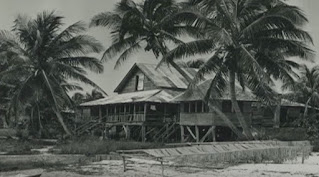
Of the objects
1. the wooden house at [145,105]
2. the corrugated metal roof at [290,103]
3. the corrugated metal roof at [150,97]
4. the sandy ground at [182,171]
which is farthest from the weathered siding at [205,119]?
the sandy ground at [182,171]

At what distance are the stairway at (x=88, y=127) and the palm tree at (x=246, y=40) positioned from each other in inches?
512

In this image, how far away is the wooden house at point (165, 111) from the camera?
29.9m

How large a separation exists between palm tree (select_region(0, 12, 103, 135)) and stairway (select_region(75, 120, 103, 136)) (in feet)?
23.3

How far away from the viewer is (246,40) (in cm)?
2288

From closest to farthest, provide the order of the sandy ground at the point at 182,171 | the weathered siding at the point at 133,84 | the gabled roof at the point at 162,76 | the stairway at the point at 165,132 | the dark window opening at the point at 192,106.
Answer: the sandy ground at the point at 182,171 → the dark window opening at the point at 192,106 → the stairway at the point at 165,132 → the gabled roof at the point at 162,76 → the weathered siding at the point at 133,84

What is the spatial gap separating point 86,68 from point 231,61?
9226 millimetres

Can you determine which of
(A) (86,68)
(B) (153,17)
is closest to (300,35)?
(B) (153,17)

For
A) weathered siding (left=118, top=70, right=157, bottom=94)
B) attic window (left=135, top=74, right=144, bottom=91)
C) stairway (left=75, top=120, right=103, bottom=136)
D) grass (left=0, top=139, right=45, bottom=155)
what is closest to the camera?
grass (left=0, top=139, right=45, bottom=155)

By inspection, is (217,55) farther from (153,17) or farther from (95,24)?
(95,24)

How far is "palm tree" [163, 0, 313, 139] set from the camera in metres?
21.6

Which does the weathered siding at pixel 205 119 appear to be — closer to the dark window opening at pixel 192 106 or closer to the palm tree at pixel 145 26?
the dark window opening at pixel 192 106

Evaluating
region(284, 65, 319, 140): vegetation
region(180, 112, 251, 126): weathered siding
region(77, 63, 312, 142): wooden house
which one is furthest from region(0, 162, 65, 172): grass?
region(284, 65, 319, 140): vegetation

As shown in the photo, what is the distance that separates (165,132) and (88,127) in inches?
260

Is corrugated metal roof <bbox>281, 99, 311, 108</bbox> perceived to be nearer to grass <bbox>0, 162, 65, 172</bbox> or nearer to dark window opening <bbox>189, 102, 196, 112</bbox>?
dark window opening <bbox>189, 102, 196, 112</bbox>
